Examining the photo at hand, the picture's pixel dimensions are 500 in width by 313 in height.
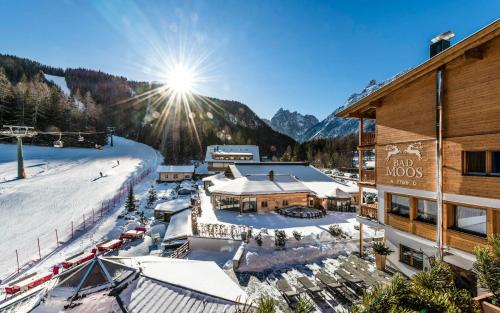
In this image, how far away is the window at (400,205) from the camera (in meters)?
10.8

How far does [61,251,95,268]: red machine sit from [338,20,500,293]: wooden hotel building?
19.7 meters

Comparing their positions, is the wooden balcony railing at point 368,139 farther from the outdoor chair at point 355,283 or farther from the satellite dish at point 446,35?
the outdoor chair at point 355,283

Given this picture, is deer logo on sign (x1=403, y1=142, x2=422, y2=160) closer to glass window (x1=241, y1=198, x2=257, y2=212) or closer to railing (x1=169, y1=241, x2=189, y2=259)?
railing (x1=169, y1=241, x2=189, y2=259)

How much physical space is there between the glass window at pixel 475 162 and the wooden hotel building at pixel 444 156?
3 cm

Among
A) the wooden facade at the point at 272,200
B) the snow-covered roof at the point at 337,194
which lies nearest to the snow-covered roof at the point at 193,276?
the wooden facade at the point at 272,200

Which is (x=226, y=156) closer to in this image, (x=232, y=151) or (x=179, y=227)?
(x=232, y=151)

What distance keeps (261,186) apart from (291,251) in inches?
408

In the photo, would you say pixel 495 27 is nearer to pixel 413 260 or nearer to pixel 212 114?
pixel 413 260

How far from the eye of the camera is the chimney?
10672 mm

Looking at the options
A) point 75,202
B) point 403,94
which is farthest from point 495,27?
point 75,202

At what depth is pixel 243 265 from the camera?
500 inches

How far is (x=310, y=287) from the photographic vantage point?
387 inches

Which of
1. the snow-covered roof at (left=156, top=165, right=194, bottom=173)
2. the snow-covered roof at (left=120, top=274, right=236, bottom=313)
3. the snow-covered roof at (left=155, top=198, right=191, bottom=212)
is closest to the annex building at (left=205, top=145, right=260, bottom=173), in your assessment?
the snow-covered roof at (left=156, top=165, right=194, bottom=173)

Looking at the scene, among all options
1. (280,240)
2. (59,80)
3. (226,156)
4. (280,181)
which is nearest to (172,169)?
(226,156)
